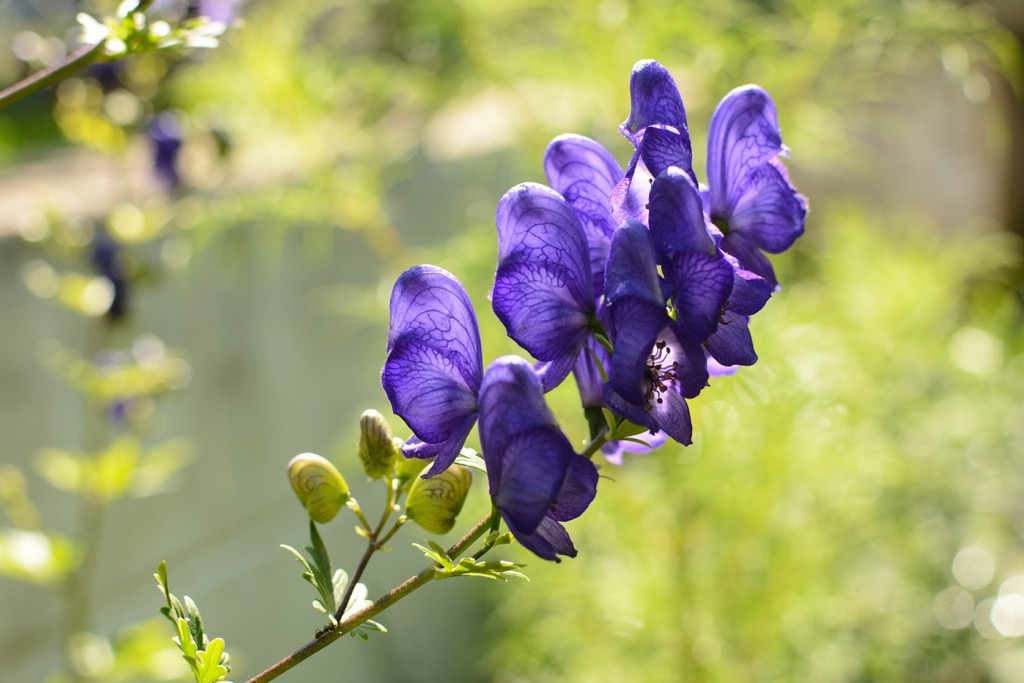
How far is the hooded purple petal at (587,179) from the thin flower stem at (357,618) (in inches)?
4.8

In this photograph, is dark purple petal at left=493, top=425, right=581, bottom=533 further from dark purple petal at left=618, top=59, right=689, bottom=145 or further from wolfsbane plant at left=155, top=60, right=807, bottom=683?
dark purple petal at left=618, top=59, right=689, bottom=145

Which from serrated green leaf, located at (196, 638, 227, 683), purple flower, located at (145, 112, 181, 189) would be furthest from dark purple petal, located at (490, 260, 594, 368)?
purple flower, located at (145, 112, 181, 189)

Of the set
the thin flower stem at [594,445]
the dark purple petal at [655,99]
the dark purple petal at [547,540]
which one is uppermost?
the dark purple petal at [655,99]

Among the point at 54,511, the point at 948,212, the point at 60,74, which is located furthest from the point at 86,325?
the point at 948,212

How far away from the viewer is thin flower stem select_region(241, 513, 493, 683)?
9.8 inches

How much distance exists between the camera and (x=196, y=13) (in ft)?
3.11

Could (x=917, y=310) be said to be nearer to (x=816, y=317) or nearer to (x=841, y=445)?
(x=816, y=317)

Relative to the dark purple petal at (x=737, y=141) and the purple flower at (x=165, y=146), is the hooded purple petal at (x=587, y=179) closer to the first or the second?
the dark purple petal at (x=737, y=141)

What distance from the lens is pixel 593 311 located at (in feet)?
0.98

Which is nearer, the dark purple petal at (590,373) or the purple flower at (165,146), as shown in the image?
the dark purple petal at (590,373)

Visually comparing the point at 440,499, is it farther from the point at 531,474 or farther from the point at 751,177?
the point at 751,177

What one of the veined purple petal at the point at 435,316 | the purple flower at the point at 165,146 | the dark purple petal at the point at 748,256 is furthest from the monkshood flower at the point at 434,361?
the purple flower at the point at 165,146

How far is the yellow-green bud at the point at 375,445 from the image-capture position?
299mm

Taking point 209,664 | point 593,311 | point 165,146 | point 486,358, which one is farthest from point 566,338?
point 165,146
